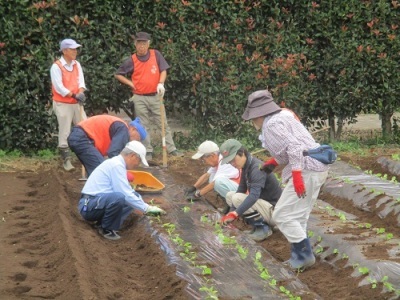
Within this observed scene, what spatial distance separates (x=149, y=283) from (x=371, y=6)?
7866mm

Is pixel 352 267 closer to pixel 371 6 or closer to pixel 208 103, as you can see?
pixel 208 103

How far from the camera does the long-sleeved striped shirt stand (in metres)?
7.35

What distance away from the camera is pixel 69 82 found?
1168 centimetres

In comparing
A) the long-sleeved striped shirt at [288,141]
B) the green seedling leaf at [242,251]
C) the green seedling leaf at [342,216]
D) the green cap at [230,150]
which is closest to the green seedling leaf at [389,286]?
the long-sleeved striped shirt at [288,141]

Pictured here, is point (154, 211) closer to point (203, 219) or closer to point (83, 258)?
point (203, 219)

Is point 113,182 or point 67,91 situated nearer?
point 113,182

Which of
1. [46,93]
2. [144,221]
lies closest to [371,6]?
[46,93]

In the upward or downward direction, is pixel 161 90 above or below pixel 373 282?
above

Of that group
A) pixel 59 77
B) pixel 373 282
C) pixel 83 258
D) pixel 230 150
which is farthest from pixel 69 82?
pixel 373 282

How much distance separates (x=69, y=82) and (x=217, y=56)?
2.61 m

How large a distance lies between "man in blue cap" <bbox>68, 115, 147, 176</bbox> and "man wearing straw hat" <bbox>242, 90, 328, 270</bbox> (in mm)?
2484

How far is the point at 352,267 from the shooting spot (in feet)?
24.6

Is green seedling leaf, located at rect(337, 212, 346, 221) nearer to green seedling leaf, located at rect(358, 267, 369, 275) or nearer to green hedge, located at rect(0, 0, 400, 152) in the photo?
green seedling leaf, located at rect(358, 267, 369, 275)

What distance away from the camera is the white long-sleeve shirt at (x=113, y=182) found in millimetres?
8500
